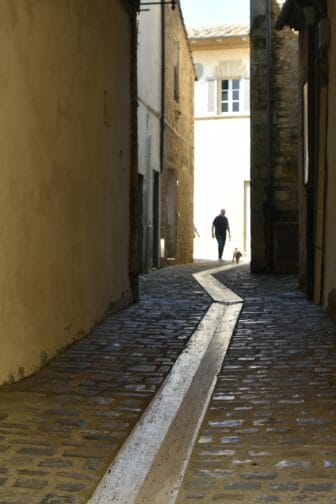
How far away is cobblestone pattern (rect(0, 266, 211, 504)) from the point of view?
306 cm

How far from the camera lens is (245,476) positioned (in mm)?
3109

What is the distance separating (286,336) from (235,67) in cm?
2167

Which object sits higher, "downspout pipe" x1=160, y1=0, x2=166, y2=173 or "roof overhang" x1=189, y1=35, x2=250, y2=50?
"roof overhang" x1=189, y1=35, x2=250, y2=50

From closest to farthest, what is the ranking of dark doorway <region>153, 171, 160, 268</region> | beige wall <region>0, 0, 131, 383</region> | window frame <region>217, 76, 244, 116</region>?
beige wall <region>0, 0, 131, 383</region>, dark doorway <region>153, 171, 160, 268</region>, window frame <region>217, 76, 244, 116</region>

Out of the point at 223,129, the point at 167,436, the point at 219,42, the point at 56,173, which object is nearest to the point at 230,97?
the point at 223,129

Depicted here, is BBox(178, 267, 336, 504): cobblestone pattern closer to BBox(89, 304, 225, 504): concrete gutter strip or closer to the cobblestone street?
the cobblestone street

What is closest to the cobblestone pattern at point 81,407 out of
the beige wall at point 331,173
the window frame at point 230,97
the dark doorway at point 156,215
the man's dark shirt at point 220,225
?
the beige wall at point 331,173

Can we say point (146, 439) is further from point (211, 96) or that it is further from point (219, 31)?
point (219, 31)

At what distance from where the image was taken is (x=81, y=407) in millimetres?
4215

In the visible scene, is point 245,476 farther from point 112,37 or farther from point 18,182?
point 112,37

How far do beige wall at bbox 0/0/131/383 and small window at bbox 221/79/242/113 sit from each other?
63.2ft

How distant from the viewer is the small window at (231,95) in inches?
1067

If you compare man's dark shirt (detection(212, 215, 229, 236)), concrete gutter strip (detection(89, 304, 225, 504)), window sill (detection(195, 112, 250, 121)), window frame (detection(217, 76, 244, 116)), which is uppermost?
window frame (detection(217, 76, 244, 116))

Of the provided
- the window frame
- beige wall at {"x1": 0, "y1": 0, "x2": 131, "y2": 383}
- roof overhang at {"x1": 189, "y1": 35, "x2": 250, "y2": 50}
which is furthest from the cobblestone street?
roof overhang at {"x1": 189, "y1": 35, "x2": 250, "y2": 50}
